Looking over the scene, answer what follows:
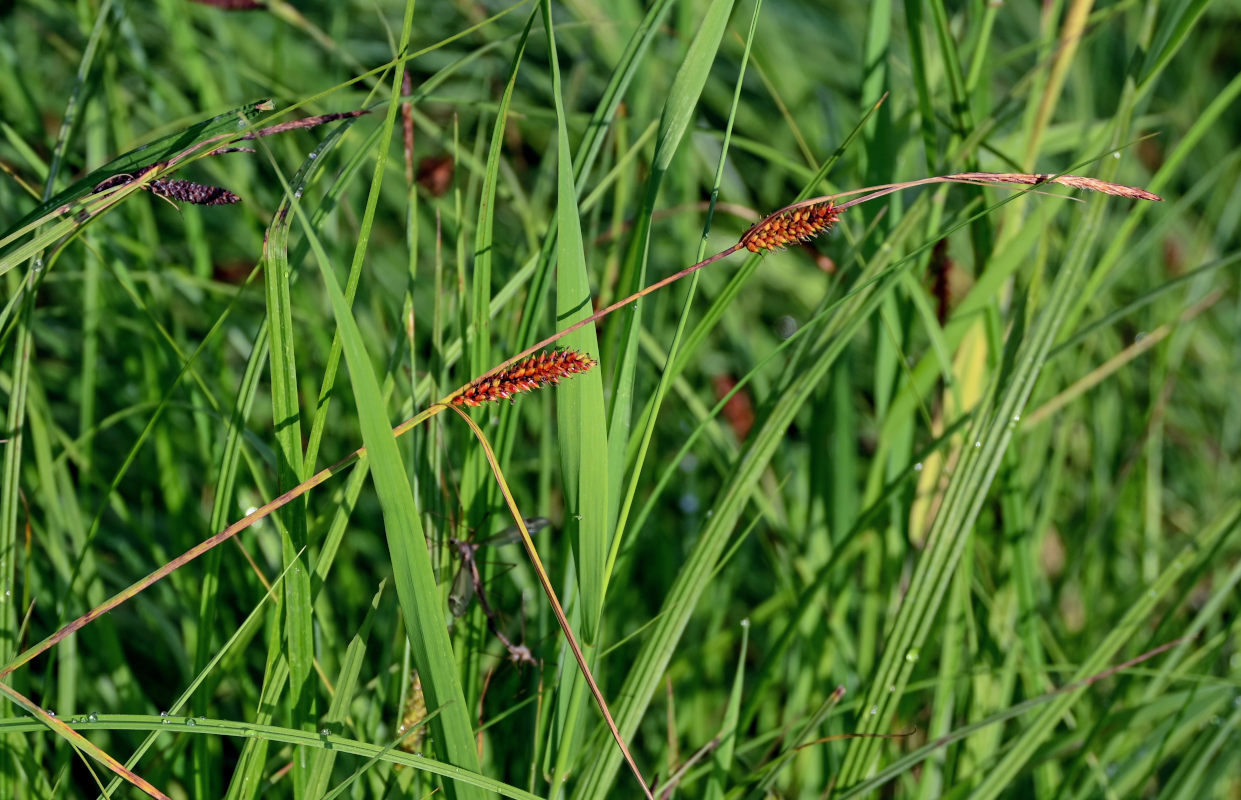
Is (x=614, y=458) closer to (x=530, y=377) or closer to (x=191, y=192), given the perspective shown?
(x=530, y=377)

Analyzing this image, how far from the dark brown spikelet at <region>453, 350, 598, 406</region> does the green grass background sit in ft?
0.16

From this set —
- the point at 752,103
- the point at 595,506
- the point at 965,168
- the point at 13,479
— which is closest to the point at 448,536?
the point at 595,506

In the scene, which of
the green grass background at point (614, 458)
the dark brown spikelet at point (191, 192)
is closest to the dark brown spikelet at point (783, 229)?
the green grass background at point (614, 458)

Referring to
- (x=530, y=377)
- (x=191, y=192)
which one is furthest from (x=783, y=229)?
(x=191, y=192)

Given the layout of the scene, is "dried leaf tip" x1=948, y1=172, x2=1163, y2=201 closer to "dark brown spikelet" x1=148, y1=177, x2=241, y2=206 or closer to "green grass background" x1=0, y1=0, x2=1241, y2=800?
"green grass background" x1=0, y1=0, x2=1241, y2=800

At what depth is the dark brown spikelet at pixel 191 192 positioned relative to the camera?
1.98 feet

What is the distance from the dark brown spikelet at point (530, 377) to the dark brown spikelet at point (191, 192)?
8.8 inches

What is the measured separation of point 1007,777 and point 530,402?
765 millimetres

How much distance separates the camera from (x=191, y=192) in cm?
61

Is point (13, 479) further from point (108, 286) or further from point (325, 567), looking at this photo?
point (108, 286)

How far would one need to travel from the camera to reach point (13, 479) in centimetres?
76

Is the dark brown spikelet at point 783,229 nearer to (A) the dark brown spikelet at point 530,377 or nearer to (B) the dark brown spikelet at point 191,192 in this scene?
(A) the dark brown spikelet at point 530,377

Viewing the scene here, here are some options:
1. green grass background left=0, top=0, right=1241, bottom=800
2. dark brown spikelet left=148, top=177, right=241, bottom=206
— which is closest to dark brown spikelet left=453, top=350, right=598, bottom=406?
green grass background left=0, top=0, right=1241, bottom=800

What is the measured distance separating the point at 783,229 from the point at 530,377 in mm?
187
